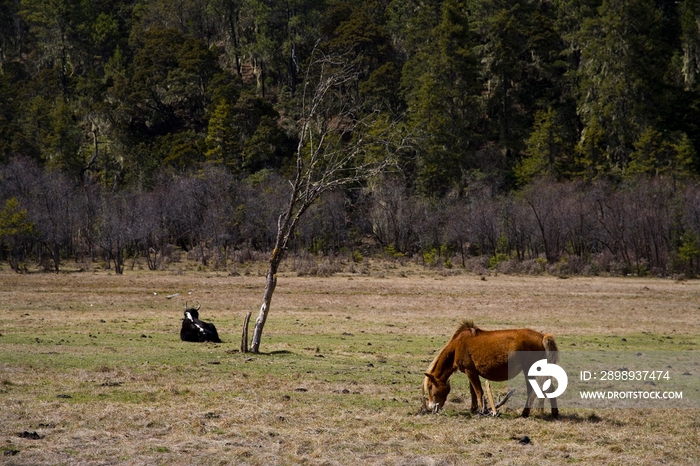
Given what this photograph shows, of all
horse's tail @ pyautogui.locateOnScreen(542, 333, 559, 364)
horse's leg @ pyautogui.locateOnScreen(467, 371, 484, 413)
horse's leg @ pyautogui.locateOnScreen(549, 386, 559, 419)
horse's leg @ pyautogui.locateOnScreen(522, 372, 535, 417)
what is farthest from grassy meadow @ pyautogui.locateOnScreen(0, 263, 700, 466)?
horse's tail @ pyautogui.locateOnScreen(542, 333, 559, 364)

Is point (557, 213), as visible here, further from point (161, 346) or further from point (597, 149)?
point (161, 346)

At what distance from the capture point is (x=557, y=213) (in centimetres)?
6525

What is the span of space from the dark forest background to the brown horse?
40.6m

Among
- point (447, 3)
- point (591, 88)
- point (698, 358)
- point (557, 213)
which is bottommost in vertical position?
point (698, 358)

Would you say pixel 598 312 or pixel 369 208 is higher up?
pixel 369 208

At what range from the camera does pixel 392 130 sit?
52250mm

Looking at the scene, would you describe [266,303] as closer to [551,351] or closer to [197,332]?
[197,332]

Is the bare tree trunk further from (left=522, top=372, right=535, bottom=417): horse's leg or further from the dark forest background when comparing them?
the dark forest background

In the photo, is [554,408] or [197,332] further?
[197,332]

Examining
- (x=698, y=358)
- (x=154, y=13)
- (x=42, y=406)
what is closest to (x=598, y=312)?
(x=698, y=358)

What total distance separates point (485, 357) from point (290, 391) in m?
4.14

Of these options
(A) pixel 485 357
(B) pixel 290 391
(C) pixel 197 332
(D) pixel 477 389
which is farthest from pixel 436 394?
(C) pixel 197 332

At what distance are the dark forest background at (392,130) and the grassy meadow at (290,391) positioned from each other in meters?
25.7

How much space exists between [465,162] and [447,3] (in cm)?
2228
